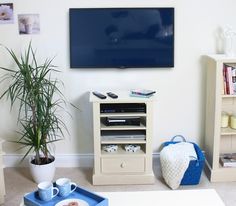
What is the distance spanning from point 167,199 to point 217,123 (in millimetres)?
1340

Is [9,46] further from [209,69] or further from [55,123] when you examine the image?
[209,69]

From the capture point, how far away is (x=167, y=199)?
6.89 feet

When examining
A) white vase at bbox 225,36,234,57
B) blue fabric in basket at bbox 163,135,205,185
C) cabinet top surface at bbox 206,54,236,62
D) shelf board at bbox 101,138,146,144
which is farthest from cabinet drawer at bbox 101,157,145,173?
white vase at bbox 225,36,234,57

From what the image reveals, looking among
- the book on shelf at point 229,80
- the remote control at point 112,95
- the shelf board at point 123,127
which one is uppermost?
the book on shelf at point 229,80

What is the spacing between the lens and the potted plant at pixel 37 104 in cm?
319

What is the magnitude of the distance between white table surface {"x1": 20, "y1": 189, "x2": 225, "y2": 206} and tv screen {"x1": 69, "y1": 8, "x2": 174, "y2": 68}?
5.12 ft

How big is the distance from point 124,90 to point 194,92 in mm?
655

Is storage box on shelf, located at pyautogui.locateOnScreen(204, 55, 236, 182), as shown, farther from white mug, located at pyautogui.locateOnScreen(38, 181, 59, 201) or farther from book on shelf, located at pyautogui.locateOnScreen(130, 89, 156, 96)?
white mug, located at pyautogui.locateOnScreen(38, 181, 59, 201)

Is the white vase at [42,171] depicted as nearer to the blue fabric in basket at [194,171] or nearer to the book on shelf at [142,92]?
the book on shelf at [142,92]

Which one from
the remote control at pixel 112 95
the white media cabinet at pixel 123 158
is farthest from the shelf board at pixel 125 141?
the remote control at pixel 112 95

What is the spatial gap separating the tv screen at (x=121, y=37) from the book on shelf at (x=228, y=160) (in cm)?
96

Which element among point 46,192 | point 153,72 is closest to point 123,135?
point 153,72

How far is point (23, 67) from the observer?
3.16m

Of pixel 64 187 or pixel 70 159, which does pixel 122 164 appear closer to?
pixel 70 159
